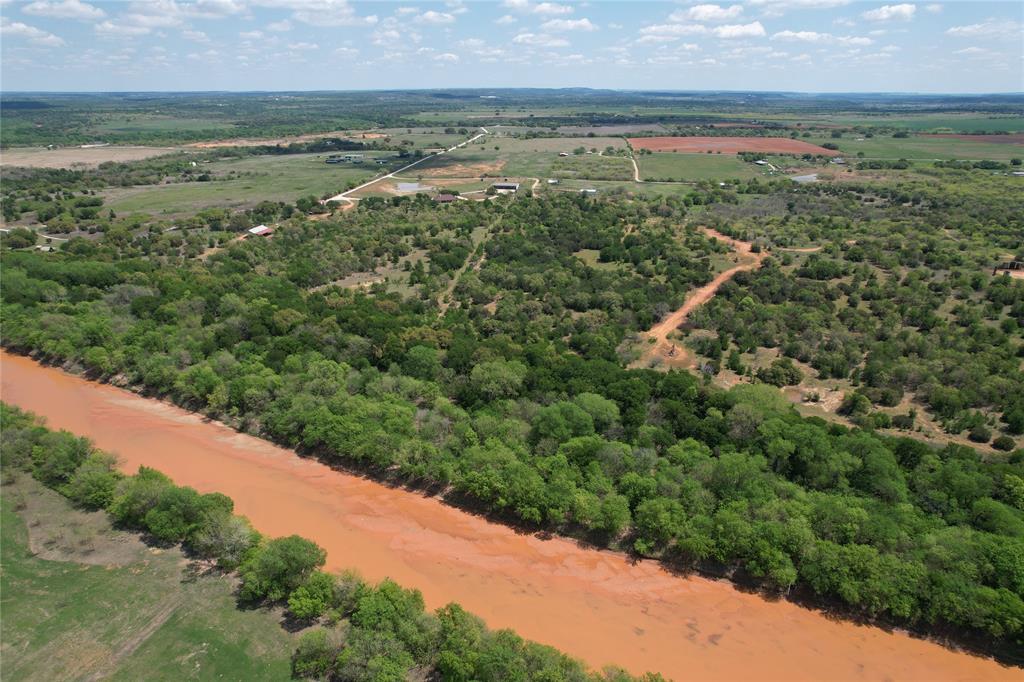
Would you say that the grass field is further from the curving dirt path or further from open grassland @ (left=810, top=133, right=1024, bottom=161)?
open grassland @ (left=810, top=133, right=1024, bottom=161)

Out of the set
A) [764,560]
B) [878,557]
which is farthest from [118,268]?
[878,557]

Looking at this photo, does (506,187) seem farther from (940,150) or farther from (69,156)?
(69,156)

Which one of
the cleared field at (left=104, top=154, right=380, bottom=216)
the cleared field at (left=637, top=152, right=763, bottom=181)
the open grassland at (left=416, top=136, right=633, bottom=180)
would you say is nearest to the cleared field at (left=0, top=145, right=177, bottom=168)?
the cleared field at (left=104, top=154, right=380, bottom=216)

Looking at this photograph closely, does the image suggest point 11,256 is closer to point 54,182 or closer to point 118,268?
point 118,268

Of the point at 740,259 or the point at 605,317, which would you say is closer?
the point at 605,317

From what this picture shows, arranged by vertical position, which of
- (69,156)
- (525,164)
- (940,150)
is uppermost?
(940,150)

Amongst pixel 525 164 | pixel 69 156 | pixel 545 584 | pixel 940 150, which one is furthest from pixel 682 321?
pixel 69 156

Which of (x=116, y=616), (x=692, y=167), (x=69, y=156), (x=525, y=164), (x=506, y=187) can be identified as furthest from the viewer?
(x=69, y=156)
